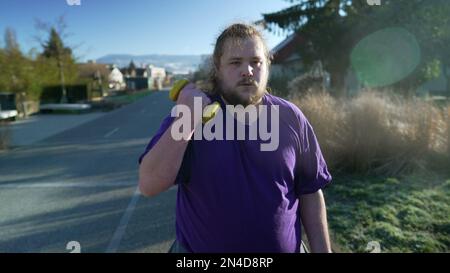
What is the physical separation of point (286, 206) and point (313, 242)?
1.07 ft

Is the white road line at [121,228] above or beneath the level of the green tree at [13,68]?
beneath

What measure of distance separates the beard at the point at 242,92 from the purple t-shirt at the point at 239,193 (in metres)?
0.05

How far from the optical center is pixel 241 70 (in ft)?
5.55

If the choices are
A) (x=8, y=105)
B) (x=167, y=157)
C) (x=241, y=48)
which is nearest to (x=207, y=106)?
(x=167, y=157)

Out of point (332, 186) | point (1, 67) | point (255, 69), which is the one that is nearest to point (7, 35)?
point (1, 67)

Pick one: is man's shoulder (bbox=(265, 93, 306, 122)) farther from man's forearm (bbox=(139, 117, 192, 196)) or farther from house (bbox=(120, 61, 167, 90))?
house (bbox=(120, 61, 167, 90))

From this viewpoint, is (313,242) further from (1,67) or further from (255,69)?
(1,67)

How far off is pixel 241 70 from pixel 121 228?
124 inches

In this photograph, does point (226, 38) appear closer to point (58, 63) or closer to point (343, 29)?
point (343, 29)

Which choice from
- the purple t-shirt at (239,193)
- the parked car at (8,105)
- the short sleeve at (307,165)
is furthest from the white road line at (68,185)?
the parked car at (8,105)

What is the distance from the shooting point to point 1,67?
21.1 meters

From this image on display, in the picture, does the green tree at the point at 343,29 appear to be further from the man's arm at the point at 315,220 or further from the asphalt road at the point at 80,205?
the man's arm at the point at 315,220

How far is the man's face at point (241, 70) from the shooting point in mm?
1697

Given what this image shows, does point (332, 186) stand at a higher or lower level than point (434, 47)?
lower
